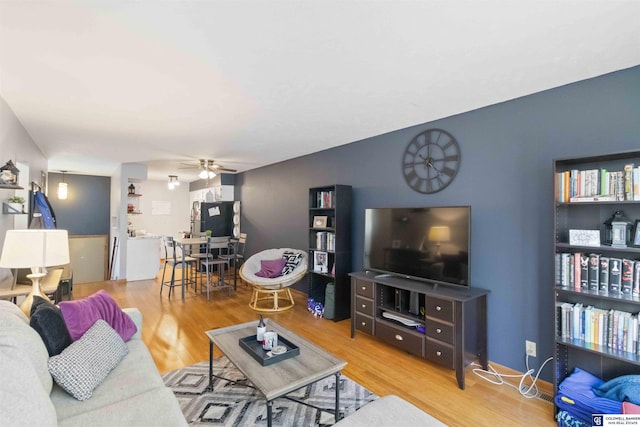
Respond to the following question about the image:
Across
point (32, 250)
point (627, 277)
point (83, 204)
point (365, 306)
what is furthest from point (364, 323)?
point (83, 204)

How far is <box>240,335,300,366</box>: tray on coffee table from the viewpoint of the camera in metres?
2.02

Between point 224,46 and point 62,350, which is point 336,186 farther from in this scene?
point 62,350

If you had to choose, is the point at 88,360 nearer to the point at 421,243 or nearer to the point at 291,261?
the point at 421,243

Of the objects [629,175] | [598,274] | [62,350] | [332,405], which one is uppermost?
[629,175]

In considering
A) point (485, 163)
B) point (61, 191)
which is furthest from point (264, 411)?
point (61, 191)

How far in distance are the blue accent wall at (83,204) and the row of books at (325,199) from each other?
6085 millimetres

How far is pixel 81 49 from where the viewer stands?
74.8 inches

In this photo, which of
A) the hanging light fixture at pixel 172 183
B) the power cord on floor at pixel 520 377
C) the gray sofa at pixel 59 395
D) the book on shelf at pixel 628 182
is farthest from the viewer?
the hanging light fixture at pixel 172 183

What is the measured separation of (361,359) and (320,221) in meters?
1.95

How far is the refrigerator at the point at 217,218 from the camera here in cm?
721

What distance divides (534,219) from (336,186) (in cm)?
219

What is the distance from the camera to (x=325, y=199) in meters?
4.36

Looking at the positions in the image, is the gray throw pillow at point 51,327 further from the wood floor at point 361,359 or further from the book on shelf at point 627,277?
the book on shelf at point 627,277

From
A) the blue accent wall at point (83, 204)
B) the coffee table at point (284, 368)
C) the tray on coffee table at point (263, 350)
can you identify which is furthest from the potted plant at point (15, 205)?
the blue accent wall at point (83, 204)
